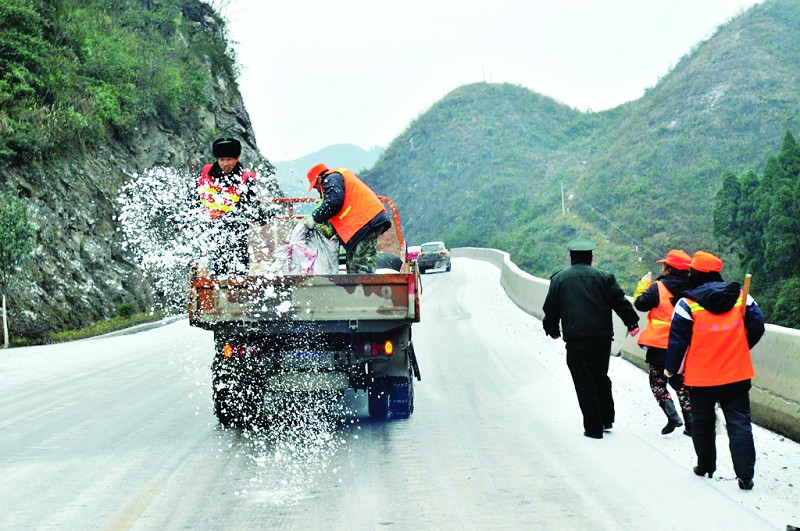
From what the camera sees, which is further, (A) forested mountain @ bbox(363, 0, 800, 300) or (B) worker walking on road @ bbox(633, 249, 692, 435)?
(A) forested mountain @ bbox(363, 0, 800, 300)

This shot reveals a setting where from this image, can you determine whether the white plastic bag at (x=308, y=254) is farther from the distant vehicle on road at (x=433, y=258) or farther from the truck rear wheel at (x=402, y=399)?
the distant vehicle on road at (x=433, y=258)

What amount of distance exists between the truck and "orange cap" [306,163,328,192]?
117 cm

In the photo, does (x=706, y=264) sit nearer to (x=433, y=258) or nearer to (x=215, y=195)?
(x=215, y=195)

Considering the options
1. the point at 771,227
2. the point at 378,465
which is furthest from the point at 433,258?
the point at 378,465

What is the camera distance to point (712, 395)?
6.18m

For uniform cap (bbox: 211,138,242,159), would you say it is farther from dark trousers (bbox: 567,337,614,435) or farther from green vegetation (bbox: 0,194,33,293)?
green vegetation (bbox: 0,194,33,293)

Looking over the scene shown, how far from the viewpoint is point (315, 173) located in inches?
323

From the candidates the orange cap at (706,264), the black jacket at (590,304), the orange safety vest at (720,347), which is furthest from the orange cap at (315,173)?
the orange safety vest at (720,347)

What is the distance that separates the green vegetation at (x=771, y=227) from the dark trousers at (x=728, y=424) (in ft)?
91.9

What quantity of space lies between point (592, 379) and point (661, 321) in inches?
32.3

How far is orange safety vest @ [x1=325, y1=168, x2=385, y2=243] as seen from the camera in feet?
26.8

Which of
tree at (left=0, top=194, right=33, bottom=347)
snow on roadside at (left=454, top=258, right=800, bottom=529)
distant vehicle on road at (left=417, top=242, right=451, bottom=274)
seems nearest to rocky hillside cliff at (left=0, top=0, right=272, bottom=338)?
tree at (left=0, top=194, right=33, bottom=347)

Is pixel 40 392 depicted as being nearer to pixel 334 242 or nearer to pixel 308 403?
pixel 308 403

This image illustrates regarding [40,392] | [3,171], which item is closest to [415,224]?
[3,171]
